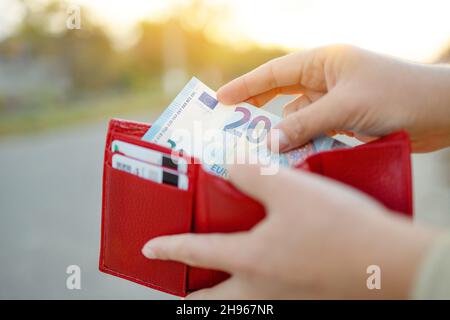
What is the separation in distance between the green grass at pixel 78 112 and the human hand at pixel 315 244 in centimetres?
803

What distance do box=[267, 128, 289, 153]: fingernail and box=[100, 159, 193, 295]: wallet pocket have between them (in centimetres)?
32

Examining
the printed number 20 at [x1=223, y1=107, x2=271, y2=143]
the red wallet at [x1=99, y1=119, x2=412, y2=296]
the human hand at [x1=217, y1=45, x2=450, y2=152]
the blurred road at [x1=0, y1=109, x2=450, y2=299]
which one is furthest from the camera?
the blurred road at [x1=0, y1=109, x2=450, y2=299]

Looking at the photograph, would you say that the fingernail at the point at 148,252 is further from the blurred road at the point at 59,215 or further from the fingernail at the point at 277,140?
the blurred road at the point at 59,215

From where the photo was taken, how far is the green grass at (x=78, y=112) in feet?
28.0

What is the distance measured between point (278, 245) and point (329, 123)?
494mm

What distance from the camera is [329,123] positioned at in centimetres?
124

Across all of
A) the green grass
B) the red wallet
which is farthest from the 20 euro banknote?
the green grass

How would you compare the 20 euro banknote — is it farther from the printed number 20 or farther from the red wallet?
the red wallet

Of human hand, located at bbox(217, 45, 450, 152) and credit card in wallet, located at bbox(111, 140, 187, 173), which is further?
human hand, located at bbox(217, 45, 450, 152)

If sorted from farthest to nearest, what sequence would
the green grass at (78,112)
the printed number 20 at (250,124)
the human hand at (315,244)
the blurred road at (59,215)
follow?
the green grass at (78,112), the blurred road at (59,215), the printed number 20 at (250,124), the human hand at (315,244)

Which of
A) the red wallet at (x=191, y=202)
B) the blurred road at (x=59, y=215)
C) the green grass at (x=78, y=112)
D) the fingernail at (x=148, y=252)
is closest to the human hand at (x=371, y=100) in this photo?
the red wallet at (x=191, y=202)

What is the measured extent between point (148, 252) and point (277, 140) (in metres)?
0.46

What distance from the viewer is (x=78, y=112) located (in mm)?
10117

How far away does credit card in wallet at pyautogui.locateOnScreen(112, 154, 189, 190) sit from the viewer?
42.6 inches
